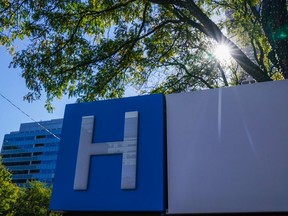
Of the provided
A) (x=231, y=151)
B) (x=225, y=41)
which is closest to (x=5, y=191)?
(x=225, y=41)

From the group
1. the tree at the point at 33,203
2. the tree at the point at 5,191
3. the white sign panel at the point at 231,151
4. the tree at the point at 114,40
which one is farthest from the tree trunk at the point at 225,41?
the tree at the point at 33,203

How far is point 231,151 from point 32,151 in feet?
336

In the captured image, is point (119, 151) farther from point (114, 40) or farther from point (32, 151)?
point (32, 151)

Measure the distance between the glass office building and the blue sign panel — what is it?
90.2 metres

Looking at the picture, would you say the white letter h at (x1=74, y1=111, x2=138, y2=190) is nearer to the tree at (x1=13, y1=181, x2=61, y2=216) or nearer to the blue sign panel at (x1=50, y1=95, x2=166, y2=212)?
the blue sign panel at (x1=50, y1=95, x2=166, y2=212)

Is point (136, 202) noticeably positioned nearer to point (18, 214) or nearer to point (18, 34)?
point (18, 34)

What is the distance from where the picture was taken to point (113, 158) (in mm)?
3031

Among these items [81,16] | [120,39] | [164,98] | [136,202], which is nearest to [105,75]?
[120,39]

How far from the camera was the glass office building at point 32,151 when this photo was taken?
91562mm

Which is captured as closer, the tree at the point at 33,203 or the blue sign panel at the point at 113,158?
the blue sign panel at the point at 113,158

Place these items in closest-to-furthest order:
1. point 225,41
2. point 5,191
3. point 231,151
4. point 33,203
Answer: point 231,151 → point 225,41 → point 5,191 → point 33,203

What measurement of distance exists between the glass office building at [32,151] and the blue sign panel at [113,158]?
90184mm

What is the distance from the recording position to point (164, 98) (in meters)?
3.13

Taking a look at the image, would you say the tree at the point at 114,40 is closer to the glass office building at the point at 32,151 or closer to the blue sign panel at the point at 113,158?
the blue sign panel at the point at 113,158
